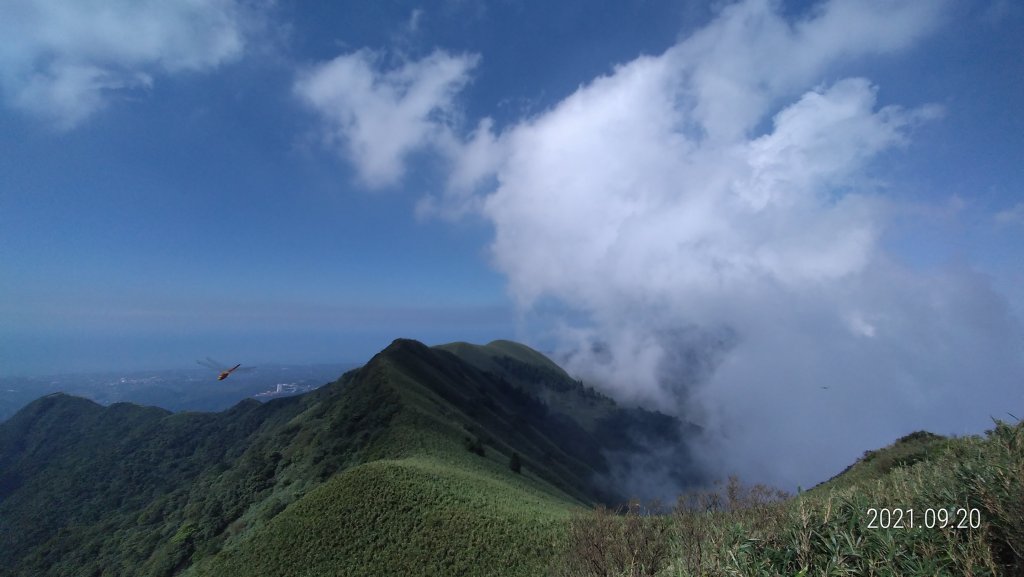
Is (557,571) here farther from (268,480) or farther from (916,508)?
(268,480)

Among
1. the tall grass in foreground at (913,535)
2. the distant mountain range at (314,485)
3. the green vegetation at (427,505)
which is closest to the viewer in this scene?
the tall grass in foreground at (913,535)

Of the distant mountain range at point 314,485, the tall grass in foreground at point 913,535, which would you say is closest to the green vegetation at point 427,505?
the tall grass in foreground at point 913,535

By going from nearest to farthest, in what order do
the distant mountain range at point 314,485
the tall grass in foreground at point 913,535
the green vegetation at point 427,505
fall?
the tall grass in foreground at point 913,535 → the green vegetation at point 427,505 → the distant mountain range at point 314,485

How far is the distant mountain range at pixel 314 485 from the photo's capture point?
3878 cm

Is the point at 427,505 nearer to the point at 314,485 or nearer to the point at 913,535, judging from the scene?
the point at 314,485

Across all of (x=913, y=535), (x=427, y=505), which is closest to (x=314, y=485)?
(x=427, y=505)

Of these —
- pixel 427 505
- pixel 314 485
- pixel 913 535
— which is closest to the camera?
pixel 913 535

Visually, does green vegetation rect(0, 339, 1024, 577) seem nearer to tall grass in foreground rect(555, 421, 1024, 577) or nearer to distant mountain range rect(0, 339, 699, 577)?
tall grass in foreground rect(555, 421, 1024, 577)

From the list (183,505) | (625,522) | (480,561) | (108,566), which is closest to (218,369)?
(480,561)

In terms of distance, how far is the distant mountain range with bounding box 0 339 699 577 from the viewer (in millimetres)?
38781

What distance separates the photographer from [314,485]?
5947cm

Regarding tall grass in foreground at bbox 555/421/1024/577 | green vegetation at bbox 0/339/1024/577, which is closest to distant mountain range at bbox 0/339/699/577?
green vegetation at bbox 0/339/1024/577

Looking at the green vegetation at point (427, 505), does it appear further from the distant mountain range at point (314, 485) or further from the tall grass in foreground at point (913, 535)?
the distant mountain range at point (314, 485)

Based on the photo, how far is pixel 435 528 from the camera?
128 feet
